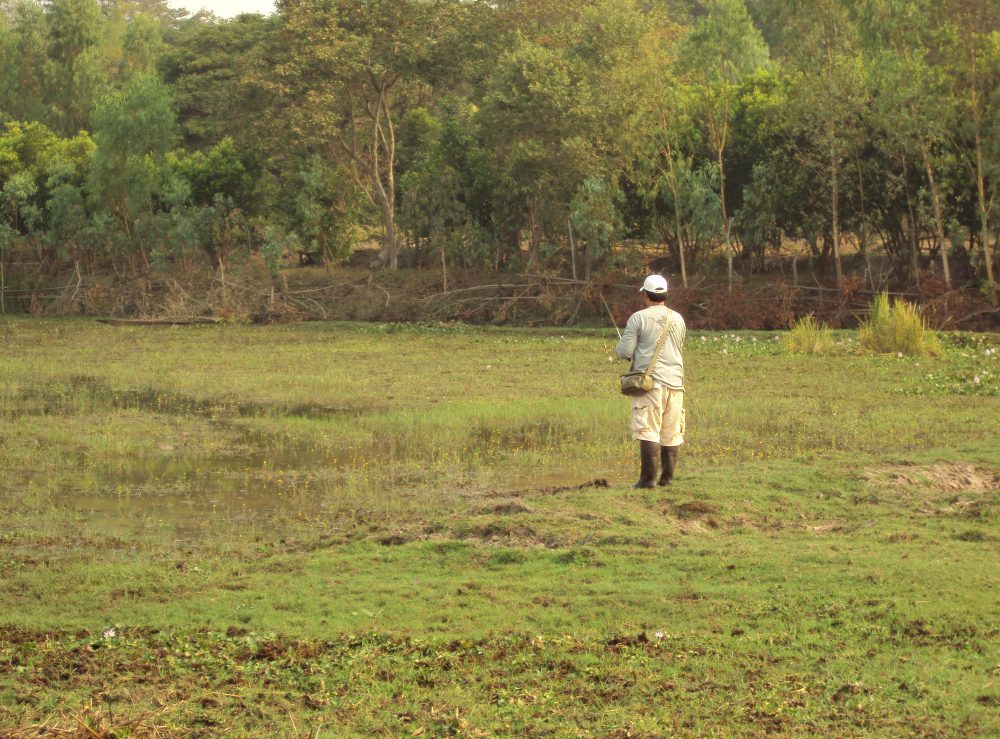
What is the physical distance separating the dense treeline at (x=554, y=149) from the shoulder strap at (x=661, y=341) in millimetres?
16814

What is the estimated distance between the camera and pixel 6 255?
124 ft

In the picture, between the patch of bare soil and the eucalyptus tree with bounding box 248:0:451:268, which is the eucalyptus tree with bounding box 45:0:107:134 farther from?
the patch of bare soil

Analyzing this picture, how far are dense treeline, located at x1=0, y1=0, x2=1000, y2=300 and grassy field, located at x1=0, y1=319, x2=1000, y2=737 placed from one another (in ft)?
37.0

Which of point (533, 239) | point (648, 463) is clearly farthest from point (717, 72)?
point (648, 463)

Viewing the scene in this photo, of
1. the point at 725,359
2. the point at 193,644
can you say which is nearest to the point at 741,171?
the point at 725,359

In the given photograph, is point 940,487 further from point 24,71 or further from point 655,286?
point 24,71

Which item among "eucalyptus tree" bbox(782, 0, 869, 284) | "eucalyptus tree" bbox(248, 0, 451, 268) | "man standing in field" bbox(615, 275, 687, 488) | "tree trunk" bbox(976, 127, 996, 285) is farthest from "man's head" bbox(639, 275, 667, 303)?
"eucalyptus tree" bbox(248, 0, 451, 268)

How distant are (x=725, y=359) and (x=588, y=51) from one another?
12.3 metres

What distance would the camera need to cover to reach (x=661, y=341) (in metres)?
9.95

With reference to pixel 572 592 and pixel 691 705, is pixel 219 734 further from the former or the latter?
pixel 572 592

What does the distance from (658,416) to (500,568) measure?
2.65 meters

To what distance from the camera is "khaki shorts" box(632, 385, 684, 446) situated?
9961mm

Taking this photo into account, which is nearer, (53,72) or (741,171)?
(741,171)

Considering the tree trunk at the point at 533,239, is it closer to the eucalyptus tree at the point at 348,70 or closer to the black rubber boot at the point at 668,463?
the eucalyptus tree at the point at 348,70
